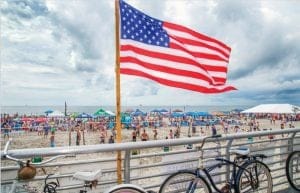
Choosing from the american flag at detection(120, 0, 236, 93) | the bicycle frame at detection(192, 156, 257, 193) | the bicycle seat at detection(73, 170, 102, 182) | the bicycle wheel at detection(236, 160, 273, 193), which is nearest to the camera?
the bicycle seat at detection(73, 170, 102, 182)

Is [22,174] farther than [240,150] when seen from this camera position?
No

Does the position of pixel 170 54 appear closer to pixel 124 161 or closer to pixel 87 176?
pixel 124 161

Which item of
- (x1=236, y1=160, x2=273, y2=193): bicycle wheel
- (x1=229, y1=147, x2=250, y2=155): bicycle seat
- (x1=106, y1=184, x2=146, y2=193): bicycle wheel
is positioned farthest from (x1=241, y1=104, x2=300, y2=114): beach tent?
(x1=106, y1=184, x2=146, y2=193): bicycle wheel

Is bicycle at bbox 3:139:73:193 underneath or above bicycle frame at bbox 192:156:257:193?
above

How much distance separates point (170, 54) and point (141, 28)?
71cm

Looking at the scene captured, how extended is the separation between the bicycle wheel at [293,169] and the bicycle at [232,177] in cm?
89

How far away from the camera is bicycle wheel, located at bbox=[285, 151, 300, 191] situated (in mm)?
5807

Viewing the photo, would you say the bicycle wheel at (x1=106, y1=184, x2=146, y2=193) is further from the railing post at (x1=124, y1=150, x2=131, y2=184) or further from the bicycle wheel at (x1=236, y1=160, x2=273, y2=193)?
the bicycle wheel at (x1=236, y1=160, x2=273, y2=193)

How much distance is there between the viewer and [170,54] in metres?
5.92

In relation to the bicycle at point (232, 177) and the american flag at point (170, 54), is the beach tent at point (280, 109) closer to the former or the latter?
the american flag at point (170, 54)

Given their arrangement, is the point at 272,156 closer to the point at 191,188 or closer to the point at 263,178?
the point at 263,178

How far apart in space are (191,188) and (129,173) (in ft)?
2.47

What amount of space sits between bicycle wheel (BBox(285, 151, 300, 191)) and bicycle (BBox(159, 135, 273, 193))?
0.89 metres

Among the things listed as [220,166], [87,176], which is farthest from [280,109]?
[87,176]
